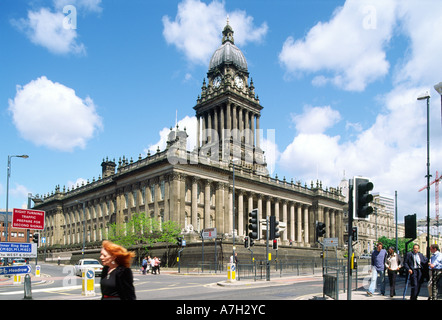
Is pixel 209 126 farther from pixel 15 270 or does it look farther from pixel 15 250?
pixel 15 270

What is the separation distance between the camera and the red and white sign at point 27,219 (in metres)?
21.2

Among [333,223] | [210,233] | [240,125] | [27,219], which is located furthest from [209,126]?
[27,219]

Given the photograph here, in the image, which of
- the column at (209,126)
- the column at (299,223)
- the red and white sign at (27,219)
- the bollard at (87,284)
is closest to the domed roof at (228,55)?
the column at (209,126)

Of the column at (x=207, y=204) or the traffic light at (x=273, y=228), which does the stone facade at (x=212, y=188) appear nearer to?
the column at (x=207, y=204)

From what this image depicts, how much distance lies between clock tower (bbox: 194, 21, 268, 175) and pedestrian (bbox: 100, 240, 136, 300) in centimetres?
7677

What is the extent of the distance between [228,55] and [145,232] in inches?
2008

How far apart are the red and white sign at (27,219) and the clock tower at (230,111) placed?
62.2 metres

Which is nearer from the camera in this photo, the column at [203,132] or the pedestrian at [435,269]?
the pedestrian at [435,269]

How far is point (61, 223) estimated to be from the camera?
9688 centimetres

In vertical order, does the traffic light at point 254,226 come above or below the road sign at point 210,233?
above
